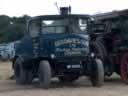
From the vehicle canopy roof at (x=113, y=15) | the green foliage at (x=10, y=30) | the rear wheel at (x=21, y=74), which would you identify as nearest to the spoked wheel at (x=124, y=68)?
the vehicle canopy roof at (x=113, y=15)

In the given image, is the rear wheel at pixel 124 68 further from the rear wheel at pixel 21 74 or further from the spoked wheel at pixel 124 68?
the rear wheel at pixel 21 74

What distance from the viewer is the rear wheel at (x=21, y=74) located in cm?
1997

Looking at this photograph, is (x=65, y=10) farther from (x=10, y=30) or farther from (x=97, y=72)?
(x=10, y=30)

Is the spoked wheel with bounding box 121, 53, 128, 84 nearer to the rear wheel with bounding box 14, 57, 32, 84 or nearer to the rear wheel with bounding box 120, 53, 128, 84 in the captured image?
the rear wheel with bounding box 120, 53, 128, 84

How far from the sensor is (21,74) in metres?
20.3

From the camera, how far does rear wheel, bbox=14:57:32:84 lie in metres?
20.0

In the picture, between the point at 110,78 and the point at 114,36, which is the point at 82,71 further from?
the point at 110,78

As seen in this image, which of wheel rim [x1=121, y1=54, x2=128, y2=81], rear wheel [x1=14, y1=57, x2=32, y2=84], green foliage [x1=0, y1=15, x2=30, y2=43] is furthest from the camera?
green foliage [x1=0, y1=15, x2=30, y2=43]

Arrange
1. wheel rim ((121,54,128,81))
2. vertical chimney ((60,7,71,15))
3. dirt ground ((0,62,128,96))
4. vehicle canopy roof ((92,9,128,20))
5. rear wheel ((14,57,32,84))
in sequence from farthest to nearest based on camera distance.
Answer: rear wheel ((14,57,32,84)), vehicle canopy roof ((92,9,128,20)), wheel rim ((121,54,128,81)), vertical chimney ((60,7,71,15)), dirt ground ((0,62,128,96))

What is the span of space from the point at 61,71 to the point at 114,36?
10.1ft

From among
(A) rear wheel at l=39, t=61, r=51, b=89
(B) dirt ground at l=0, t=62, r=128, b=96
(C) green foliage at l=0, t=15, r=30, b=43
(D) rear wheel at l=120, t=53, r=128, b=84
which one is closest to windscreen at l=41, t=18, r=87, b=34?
(A) rear wheel at l=39, t=61, r=51, b=89

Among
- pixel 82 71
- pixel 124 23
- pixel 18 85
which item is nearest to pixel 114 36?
pixel 124 23

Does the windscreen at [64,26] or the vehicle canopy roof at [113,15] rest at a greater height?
the vehicle canopy roof at [113,15]

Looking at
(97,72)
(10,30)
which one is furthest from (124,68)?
(10,30)
